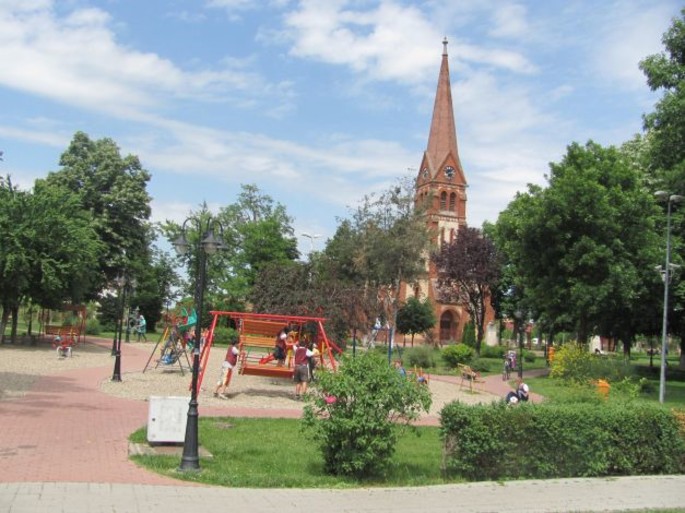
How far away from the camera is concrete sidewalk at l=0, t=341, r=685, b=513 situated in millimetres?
7527

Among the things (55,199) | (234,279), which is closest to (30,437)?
(55,199)

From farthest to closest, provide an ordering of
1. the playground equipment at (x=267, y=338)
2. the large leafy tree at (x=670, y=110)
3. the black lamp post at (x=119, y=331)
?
the large leafy tree at (x=670, y=110) < the black lamp post at (x=119, y=331) < the playground equipment at (x=267, y=338)

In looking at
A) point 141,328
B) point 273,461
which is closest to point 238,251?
point 141,328

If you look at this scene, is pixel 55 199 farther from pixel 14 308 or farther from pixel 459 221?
pixel 459 221

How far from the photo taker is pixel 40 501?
7262 millimetres

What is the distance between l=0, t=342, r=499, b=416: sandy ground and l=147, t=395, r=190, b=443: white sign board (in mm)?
6680

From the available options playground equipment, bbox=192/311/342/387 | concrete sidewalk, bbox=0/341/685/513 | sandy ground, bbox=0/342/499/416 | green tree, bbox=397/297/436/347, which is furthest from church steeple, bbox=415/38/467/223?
concrete sidewalk, bbox=0/341/685/513

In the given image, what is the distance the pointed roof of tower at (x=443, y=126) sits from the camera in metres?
84.6

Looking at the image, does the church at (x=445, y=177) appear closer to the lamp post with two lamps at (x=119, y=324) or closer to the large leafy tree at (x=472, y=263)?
the large leafy tree at (x=472, y=263)

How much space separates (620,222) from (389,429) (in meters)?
24.7

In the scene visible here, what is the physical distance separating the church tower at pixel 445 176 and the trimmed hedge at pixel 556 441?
71.0m

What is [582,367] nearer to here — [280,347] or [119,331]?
[280,347]

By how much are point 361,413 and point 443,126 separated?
80.2 m

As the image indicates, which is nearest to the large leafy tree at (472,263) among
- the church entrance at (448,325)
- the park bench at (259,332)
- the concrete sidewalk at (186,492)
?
the church entrance at (448,325)
